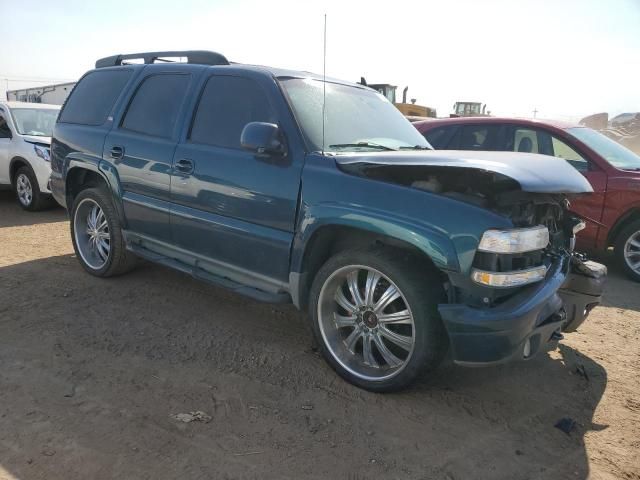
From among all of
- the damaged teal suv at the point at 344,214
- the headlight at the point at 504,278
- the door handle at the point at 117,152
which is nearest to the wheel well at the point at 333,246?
the damaged teal suv at the point at 344,214

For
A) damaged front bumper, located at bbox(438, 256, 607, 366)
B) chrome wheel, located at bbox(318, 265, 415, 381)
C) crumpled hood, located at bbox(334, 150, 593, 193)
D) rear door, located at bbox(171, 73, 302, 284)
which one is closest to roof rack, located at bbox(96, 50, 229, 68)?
rear door, located at bbox(171, 73, 302, 284)

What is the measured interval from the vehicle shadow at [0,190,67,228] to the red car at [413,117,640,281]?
6.26 m

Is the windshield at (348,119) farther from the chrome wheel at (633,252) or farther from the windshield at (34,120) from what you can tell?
the windshield at (34,120)

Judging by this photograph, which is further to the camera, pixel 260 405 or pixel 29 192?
pixel 29 192

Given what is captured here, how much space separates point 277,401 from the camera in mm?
2996

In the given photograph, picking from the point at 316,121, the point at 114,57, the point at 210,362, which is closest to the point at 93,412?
the point at 210,362

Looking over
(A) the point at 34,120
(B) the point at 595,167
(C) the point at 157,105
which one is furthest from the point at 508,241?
(A) the point at 34,120

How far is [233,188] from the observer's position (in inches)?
141

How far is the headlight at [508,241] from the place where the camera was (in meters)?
2.60

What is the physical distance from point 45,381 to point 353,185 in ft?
7.25

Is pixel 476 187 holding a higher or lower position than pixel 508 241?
higher

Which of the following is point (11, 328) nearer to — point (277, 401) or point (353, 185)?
point (277, 401)

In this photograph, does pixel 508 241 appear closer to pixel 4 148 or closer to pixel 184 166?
pixel 184 166

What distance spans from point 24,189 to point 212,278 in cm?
616
